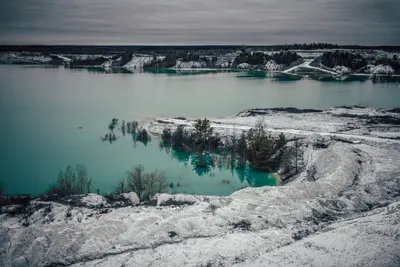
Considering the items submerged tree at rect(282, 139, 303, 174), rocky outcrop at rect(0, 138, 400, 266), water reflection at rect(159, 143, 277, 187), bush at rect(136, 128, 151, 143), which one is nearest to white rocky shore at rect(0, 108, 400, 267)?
rocky outcrop at rect(0, 138, 400, 266)

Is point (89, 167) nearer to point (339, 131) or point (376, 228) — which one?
point (376, 228)

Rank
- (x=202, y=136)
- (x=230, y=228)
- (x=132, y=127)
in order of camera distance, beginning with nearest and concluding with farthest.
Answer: (x=230, y=228), (x=202, y=136), (x=132, y=127)

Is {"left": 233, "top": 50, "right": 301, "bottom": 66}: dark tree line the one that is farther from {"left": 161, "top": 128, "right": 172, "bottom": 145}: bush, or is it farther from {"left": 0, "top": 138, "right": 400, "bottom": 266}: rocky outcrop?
{"left": 0, "top": 138, "right": 400, "bottom": 266}: rocky outcrop

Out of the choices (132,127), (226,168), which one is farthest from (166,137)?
(226,168)

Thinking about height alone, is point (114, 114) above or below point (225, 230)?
above

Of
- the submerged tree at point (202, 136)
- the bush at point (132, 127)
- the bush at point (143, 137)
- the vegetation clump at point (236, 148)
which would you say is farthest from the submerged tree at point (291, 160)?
the bush at point (132, 127)

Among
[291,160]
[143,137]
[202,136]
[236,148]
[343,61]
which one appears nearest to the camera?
[291,160]

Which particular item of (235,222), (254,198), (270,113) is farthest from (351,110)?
(235,222)

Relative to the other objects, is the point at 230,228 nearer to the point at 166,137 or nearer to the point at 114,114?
the point at 166,137
